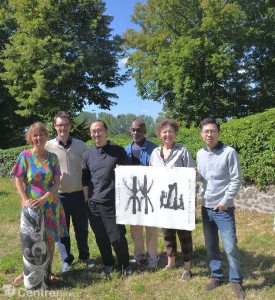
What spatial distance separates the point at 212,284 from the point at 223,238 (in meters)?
0.68

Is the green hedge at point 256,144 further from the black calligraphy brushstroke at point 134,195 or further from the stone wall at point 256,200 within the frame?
the black calligraphy brushstroke at point 134,195

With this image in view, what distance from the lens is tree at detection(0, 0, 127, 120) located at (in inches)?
797

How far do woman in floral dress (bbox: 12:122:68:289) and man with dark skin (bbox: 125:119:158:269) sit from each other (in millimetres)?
1101

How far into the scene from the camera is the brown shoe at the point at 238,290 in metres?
3.98

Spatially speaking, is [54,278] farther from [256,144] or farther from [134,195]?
[256,144]

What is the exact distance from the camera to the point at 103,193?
457 cm

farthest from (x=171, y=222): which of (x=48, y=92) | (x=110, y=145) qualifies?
(x=48, y=92)

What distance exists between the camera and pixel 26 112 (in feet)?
71.5

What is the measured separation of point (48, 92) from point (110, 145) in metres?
16.8

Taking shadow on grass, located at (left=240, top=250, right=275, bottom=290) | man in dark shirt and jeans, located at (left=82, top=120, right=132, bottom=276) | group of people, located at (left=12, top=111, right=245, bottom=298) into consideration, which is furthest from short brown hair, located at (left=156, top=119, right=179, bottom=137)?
shadow on grass, located at (left=240, top=250, right=275, bottom=290)

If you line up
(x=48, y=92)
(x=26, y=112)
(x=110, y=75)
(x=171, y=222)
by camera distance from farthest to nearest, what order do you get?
(x=110, y=75)
(x=26, y=112)
(x=48, y=92)
(x=171, y=222)

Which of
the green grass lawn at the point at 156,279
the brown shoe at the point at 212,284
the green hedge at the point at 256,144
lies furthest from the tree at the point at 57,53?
the brown shoe at the point at 212,284

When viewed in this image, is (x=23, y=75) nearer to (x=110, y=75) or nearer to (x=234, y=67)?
(x=110, y=75)

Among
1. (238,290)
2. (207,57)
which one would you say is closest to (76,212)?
(238,290)
